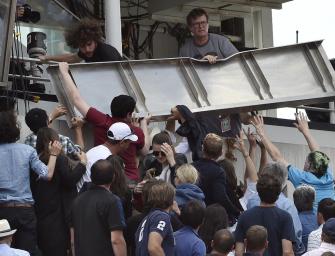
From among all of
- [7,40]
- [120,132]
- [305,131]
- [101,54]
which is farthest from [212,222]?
[7,40]

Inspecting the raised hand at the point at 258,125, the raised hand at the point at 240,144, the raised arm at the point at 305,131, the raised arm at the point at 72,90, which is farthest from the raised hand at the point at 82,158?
the raised arm at the point at 305,131

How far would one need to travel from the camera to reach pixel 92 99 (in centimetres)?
1335

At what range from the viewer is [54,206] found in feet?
36.5

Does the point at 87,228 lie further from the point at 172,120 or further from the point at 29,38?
the point at 29,38

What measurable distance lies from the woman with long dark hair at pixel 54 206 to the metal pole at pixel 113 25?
483 cm

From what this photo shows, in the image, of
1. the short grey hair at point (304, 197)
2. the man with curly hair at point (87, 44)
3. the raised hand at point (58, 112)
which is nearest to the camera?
the short grey hair at point (304, 197)

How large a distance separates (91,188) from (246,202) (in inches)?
95.5

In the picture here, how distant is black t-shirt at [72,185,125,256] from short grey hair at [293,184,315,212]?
2.39m

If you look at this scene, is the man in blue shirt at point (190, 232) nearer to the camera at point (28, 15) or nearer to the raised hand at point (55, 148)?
the raised hand at point (55, 148)

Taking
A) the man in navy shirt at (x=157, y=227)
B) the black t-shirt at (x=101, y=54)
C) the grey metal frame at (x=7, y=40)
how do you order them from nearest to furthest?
the man in navy shirt at (x=157, y=227) < the grey metal frame at (x=7, y=40) < the black t-shirt at (x=101, y=54)

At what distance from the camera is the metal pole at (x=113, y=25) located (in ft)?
52.0

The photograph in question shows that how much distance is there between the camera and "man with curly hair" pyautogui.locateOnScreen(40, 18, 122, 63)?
1309 cm

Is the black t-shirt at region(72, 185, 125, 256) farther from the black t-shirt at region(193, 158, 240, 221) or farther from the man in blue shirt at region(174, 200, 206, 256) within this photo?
the black t-shirt at region(193, 158, 240, 221)

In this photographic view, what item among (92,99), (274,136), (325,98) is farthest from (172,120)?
(274,136)
